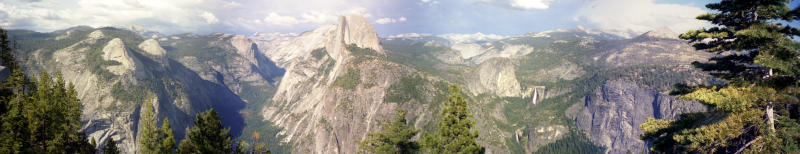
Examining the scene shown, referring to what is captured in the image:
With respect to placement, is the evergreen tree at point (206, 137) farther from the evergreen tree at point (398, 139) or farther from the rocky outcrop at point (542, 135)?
the rocky outcrop at point (542, 135)

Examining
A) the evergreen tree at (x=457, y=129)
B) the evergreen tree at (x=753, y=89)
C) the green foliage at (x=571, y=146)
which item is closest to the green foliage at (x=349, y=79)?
the green foliage at (x=571, y=146)

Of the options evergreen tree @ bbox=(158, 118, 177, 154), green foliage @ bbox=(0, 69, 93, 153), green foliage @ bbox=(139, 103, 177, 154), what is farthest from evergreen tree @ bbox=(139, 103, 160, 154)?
green foliage @ bbox=(0, 69, 93, 153)

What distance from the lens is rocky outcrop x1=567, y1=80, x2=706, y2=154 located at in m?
159

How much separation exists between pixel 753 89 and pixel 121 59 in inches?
8593

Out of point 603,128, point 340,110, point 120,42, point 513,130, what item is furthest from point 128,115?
point 603,128

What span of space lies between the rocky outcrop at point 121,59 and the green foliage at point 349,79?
107090 millimetres

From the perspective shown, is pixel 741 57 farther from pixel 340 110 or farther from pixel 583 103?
pixel 583 103

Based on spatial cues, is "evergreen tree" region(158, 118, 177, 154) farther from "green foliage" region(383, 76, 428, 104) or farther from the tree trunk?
"green foliage" region(383, 76, 428, 104)

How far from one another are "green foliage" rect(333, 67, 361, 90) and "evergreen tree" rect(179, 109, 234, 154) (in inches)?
5224

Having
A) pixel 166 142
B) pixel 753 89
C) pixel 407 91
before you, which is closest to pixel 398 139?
pixel 753 89

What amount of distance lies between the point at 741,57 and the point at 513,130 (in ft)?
580

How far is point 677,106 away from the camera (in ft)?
508

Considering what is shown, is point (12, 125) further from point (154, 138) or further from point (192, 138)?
point (154, 138)

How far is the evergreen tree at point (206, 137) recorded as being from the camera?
28953 millimetres
